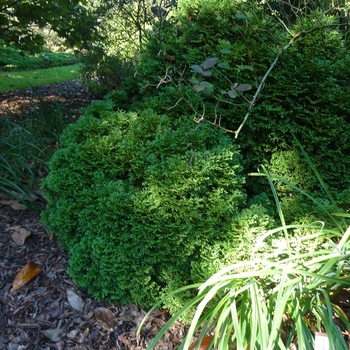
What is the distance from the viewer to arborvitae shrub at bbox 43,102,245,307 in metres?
2.13

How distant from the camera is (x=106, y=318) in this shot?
7.30 ft

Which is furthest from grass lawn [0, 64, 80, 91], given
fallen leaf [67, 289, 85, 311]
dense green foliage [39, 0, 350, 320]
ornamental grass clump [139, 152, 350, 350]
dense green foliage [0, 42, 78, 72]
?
ornamental grass clump [139, 152, 350, 350]

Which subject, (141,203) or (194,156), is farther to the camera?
(194,156)

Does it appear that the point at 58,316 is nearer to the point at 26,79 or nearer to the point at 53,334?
the point at 53,334

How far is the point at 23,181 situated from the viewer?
3.35 metres

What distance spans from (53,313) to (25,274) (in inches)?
13.6

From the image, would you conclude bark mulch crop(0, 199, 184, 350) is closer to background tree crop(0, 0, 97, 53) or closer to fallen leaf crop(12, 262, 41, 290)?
fallen leaf crop(12, 262, 41, 290)

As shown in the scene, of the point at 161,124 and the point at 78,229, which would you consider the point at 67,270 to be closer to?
the point at 78,229

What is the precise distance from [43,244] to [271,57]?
2.21 metres

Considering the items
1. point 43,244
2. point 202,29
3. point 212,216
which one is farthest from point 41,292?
point 202,29

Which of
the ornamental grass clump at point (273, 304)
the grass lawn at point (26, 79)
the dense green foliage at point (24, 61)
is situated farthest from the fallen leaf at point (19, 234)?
the dense green foliage at point (24, 61)

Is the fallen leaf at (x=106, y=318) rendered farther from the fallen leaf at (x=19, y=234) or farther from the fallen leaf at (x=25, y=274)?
the fallen leaf at (x=19, y=234)

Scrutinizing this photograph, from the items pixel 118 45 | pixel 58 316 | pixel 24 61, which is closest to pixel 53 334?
pixel 58 316

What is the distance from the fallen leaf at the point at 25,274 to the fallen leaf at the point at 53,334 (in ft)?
1.31
